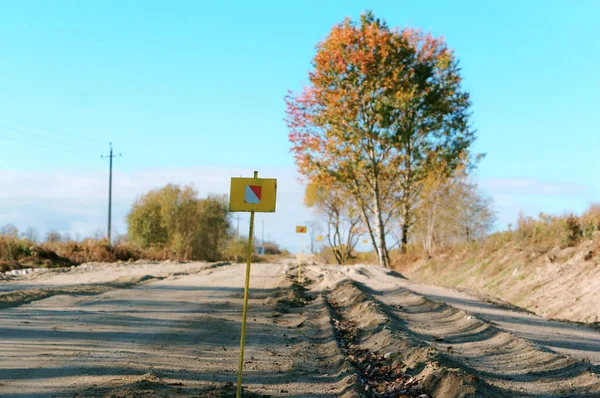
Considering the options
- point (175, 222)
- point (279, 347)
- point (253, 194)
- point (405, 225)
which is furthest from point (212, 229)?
point (253, 194)

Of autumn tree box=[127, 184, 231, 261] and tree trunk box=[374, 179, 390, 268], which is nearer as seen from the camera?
tree trunk box=[374, 179, 390, 268]

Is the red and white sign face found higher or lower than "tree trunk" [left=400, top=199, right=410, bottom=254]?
lower

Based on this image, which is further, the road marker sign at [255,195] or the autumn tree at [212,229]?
the autumn tree at [212,229]

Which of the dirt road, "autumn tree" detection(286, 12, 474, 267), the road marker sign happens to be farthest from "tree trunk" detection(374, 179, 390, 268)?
the road marker sign

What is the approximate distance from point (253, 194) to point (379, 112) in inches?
1045

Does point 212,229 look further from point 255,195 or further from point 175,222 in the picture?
point 255,195

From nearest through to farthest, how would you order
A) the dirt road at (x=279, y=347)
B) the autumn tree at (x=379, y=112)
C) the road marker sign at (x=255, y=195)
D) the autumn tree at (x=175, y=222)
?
the road marker sign at (x=255, y=195) → the dirt road at (x=279, y=347) → the autumn tree at (x=379, y=112) → the autumn tree at (x=175, y=222)

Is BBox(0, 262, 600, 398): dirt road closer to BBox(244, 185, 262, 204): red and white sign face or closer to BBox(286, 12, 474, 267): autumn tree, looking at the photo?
BBox(244, 185, 262, 204): red and white sign face

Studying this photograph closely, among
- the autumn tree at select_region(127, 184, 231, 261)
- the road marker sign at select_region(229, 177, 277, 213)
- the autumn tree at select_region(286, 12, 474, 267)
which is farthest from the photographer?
the autumn tree at select_region(127, 184, 231, 261)

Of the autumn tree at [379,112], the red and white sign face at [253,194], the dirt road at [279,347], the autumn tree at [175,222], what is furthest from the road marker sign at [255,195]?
the autumn tree at [175,222]

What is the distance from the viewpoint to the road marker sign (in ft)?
22.8

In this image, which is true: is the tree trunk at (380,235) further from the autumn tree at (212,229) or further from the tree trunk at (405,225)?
the autumn tree at (212,229)

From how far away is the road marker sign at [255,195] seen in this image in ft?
22.8

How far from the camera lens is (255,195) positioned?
6.97m
